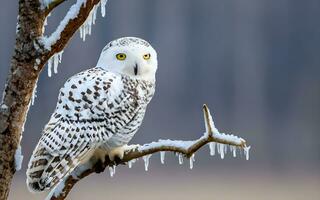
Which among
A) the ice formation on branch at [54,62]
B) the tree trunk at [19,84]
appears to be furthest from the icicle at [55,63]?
the tree trunk at [19,84]

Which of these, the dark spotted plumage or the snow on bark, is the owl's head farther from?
the snow on bark

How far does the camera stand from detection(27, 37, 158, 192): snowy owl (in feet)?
8.20

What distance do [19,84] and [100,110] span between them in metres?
0.66

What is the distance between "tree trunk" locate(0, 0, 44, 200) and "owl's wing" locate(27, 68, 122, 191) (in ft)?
0.61

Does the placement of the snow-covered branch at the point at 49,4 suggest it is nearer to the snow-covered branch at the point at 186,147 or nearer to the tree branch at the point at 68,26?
the tree branch at the point at 68,26

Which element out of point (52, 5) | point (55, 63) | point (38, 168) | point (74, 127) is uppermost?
point (52, 5)

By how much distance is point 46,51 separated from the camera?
2.11 meters

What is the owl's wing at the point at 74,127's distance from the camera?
2402 millimetres

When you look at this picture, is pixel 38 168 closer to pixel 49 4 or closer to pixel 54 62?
pixel 54 62

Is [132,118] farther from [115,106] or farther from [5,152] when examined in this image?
[5,152]

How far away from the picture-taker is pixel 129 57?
282 centimetres

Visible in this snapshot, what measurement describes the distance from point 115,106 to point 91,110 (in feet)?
0.36

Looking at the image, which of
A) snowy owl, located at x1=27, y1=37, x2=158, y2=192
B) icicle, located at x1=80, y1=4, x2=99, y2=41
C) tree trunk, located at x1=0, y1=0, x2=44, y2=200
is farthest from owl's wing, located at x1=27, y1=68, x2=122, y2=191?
icicle, located at x1=80, y1=4, x2=99, y2=41

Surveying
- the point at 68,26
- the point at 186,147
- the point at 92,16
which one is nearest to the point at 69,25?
the point at 68,26
